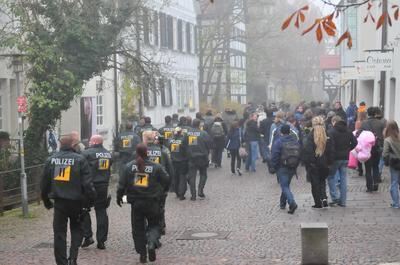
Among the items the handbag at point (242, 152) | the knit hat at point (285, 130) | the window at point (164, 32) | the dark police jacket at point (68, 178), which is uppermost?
the window at point (164, 32)

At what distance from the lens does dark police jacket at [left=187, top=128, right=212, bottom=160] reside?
16.3 metres

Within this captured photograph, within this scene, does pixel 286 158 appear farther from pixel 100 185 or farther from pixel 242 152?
pixel 242 152

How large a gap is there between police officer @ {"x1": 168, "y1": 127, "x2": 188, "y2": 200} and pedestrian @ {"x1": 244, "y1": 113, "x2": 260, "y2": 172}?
5727 millimetres

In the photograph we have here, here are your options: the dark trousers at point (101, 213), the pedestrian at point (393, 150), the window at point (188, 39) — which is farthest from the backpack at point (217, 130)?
the window at point (188, 39)

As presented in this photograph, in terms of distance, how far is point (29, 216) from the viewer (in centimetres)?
1466

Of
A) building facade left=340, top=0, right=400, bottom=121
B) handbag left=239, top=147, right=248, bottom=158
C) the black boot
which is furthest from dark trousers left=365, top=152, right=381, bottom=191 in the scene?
the black boot

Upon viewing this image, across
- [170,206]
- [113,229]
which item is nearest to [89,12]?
[170,206]

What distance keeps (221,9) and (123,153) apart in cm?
3238

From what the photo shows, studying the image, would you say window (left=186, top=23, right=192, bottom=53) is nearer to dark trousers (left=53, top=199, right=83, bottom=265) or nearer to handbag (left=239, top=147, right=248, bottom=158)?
handbag (left=239, top=147, right=248, bottom=158)

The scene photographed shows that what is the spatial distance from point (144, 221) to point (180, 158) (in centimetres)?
627

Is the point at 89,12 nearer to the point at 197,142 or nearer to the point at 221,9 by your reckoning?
the point at 197,142

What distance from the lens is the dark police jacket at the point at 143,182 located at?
381 inches

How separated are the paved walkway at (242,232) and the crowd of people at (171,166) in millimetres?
380

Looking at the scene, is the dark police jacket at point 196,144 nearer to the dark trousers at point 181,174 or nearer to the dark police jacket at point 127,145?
the dark trousers at point 181,174
